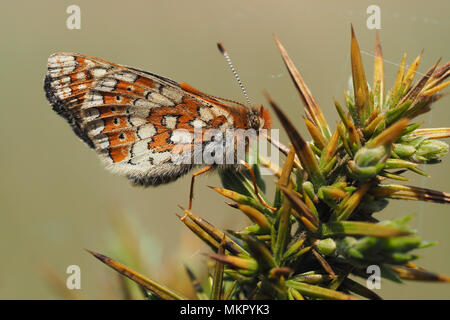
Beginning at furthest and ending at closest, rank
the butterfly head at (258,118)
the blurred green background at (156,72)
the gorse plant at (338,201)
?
the blurred green background at (156,72) < the butterfly head at (258,118) < the gorse plant at (338,201)

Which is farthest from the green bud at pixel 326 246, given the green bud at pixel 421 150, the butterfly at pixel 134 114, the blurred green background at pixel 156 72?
the blurred green background at pixel 156 72

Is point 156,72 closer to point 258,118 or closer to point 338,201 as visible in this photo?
point 258,118

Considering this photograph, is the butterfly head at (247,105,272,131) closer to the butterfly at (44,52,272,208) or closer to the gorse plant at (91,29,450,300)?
the butterfly at (44,52,272,208)

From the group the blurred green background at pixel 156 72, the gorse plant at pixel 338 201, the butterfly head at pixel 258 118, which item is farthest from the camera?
the blurred green background at pixel 156 72

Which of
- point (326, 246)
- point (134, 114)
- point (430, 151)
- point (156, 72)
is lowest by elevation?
point (326, 246)

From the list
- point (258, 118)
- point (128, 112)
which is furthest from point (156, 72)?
point (258, 118)

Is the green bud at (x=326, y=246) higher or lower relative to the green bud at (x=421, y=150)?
lower

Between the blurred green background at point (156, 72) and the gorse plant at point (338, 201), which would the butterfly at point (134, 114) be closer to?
the gorse plant at point (338, 201)
